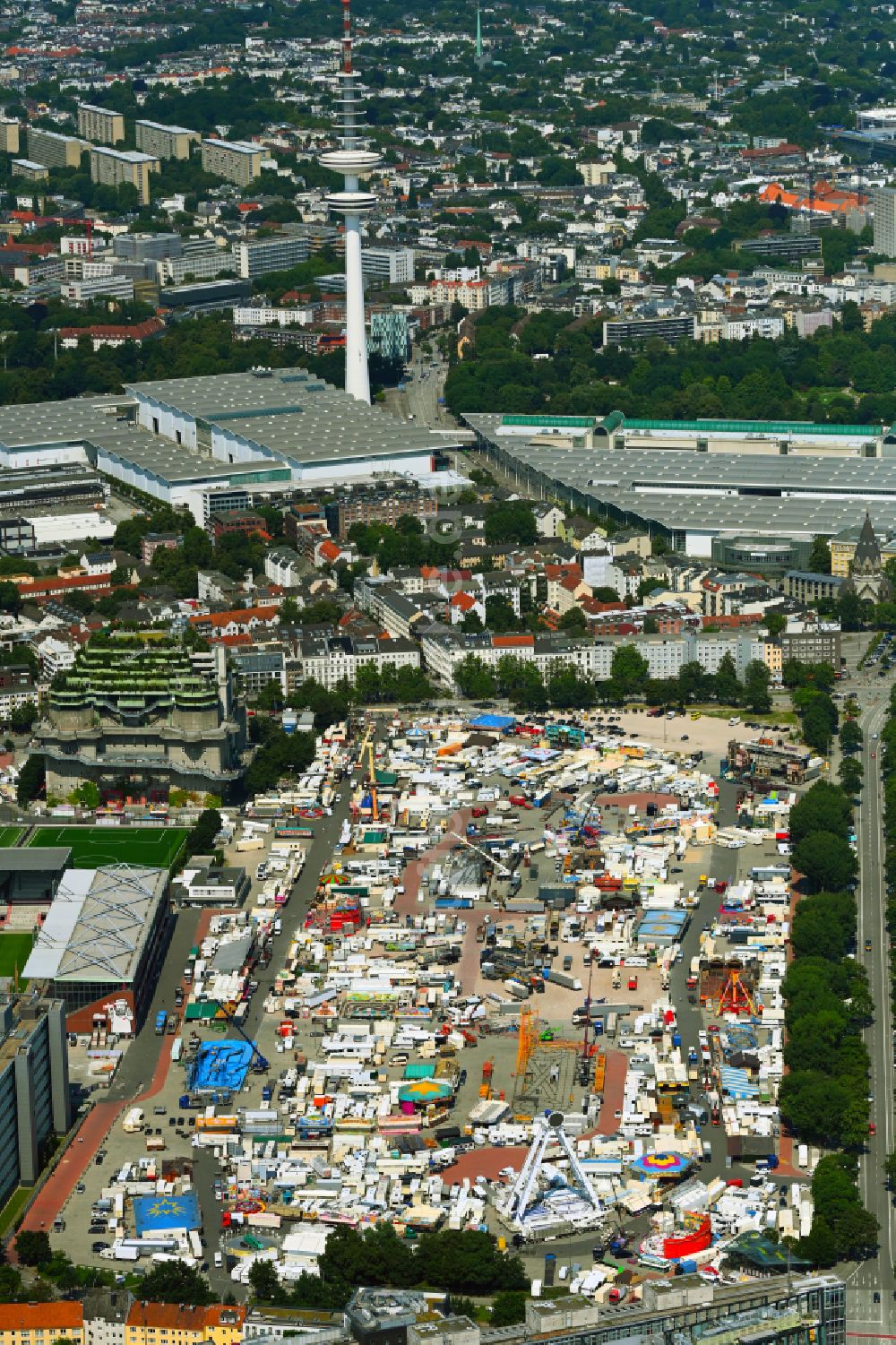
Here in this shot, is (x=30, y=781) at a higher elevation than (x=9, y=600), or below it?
higher

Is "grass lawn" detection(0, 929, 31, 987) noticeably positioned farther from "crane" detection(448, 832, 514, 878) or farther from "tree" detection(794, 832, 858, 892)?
"tree" detection(794, 832, 858, 892)

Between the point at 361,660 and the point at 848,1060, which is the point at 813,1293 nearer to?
the point at 848,1060

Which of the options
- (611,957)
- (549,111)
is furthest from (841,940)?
(549,111)

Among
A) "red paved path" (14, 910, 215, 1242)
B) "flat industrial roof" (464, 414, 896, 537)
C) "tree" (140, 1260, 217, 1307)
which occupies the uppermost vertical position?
"tree" (140, 1260, 217, 1307)

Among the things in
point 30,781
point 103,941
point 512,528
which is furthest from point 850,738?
point 103,941

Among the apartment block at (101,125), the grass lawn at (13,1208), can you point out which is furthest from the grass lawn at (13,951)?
the apartment block at (101,125)

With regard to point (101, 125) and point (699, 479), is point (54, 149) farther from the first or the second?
point (699, 479)

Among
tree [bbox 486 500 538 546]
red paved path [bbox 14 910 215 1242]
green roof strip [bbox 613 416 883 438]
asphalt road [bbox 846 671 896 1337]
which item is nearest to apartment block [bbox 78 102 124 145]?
green roof strip [bbox 613 416 883 438]
